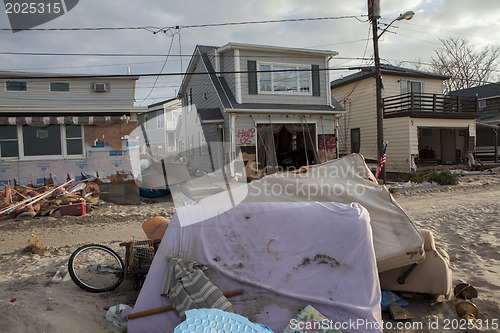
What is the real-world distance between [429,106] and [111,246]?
787 inches

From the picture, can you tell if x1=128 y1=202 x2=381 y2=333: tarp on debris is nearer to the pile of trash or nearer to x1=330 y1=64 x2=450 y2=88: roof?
the pile of trash

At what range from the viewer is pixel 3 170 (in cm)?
1180

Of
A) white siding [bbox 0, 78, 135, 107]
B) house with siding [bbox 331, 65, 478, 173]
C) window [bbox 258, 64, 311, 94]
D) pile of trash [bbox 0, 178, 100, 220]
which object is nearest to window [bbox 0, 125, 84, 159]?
pile of trash [bbox 0, 178, 100, 220]

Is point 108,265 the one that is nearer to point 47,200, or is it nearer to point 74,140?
point 47,200

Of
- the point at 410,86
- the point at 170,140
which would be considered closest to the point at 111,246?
the point at 410,86

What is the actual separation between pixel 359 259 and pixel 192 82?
62.6 ft

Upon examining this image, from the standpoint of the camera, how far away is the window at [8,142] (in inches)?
469

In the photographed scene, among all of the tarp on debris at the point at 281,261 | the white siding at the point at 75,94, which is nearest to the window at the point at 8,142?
the white siding at the point at 75,94

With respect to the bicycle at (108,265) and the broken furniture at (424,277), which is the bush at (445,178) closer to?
the broken furniture at (424,277)

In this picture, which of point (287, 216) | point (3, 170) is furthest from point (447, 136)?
Result: point (3, 170)

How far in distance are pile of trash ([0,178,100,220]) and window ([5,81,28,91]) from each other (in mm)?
7774

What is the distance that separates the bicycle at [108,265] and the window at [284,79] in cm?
1235

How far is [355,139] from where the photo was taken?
21.6 meters

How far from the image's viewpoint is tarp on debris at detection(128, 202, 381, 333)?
3.28 m
